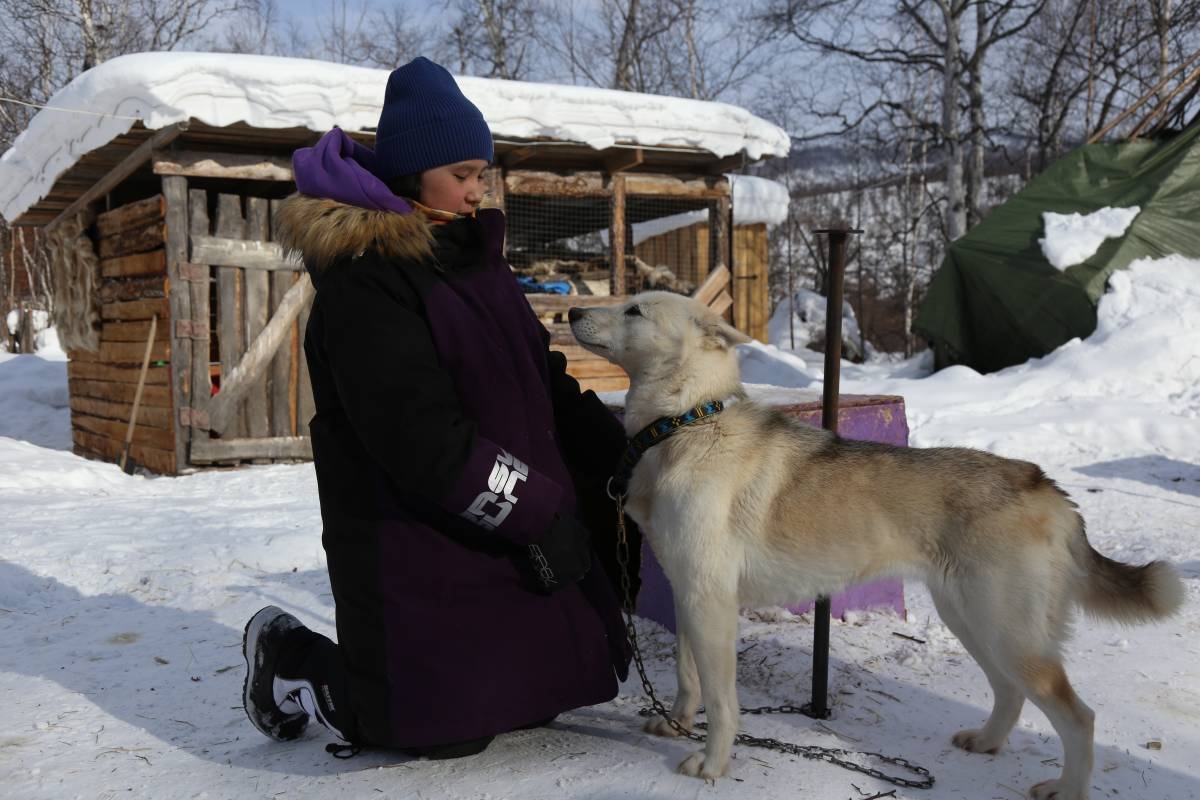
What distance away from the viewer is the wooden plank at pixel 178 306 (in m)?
8.04

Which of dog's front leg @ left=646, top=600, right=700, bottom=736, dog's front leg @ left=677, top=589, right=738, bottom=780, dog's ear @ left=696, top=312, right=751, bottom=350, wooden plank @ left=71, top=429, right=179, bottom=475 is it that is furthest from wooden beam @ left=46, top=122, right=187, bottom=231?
dog's front leg @ left=677, top=589, right=738, bottom=780

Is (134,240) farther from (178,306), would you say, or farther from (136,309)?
(178,306)

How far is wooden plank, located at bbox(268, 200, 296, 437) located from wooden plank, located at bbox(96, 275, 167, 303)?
97 centimetres

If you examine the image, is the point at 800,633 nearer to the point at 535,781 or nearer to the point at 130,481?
the point at 535,781

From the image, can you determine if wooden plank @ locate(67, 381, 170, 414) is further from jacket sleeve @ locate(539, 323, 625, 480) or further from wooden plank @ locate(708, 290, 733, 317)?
jacket sleeve @ locate(539, 323, 625, 480)

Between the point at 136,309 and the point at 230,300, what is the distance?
144 centimetres

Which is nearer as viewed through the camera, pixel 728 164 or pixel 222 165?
pixel 222 165

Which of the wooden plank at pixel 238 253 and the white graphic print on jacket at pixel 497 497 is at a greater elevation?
the wooden plank at pixel 238 253

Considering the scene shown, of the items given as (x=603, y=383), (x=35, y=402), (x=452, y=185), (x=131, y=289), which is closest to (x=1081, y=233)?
(x=603, y=383)

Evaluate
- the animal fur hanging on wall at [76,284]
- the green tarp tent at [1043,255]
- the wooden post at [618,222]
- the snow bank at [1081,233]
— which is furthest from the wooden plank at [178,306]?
the snow bank at [1081,233]

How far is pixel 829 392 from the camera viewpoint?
3.22 meters

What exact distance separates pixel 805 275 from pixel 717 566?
29142 mm

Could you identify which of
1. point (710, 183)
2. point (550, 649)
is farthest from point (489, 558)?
point (710, 183)

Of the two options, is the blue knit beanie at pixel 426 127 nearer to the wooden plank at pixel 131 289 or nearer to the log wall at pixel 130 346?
the log wall at pixel 130 346
